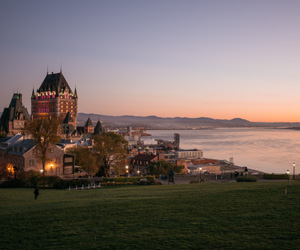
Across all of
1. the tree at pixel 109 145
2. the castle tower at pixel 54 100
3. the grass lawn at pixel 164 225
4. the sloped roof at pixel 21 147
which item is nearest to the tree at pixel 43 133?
the sloped roof at pixel 21 147

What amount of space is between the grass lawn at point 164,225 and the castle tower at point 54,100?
520 feet

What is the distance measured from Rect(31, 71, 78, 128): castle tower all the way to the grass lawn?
158464 millimetres

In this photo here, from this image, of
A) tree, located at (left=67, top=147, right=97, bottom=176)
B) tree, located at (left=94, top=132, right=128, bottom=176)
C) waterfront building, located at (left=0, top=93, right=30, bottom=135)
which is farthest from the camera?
waterfront building, located at (left=0, top=93, right=30, bottom=135)

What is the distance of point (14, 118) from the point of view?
377 ft

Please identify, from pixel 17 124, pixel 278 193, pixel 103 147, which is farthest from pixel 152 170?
pixel 17 124

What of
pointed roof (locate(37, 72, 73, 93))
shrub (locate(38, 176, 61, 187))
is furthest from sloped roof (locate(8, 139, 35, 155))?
pointed roof (locate(37, 72, 73, 93))

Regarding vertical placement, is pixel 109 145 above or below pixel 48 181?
above

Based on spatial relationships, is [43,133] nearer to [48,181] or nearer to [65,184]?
[48,181]

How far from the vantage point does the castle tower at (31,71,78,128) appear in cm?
17056

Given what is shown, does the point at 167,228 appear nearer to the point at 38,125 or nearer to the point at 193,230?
the point at 193,230

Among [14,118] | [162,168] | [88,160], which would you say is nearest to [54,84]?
[14,118]

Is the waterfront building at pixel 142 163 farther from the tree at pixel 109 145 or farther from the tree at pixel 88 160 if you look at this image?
the tree at pixel 88 160

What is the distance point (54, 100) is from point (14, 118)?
57.0 m

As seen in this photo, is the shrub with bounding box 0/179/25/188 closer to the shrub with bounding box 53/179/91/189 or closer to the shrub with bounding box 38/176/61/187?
the shrub with bounding box 38/176/61/187
